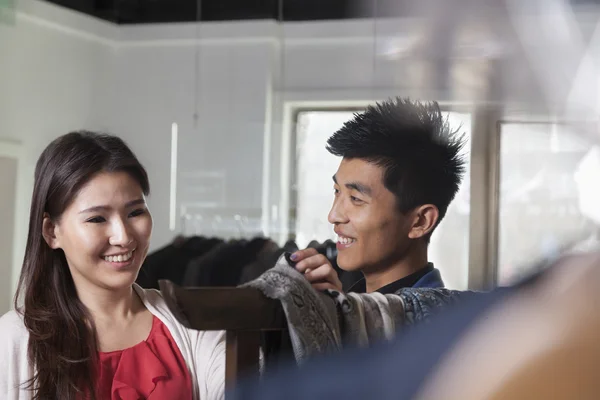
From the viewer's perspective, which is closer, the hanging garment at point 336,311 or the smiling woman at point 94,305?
the hanging garment at point 336,311

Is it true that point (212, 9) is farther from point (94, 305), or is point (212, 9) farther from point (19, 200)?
point (94, 305)

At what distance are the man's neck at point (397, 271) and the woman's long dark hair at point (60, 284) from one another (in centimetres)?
37

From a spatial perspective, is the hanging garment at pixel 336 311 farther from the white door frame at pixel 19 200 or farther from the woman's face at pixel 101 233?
the white door frame at pixel 19 200

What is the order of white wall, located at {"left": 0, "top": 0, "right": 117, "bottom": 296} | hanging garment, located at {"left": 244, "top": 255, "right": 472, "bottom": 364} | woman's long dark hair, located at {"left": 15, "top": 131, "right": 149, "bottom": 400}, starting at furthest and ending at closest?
white wall, located at {"left": 0, "top": 0, "right": 117, "bottom": 296}
woman's long dark hair, located at {"left": 15, "top": 131, "right": 149, "bottom": 400}
hanging garment, located at {"left": 244, "top": 255, "right": 472, "bottom": 364}

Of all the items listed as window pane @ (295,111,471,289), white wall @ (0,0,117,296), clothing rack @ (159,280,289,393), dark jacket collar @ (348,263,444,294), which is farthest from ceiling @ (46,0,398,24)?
clothing rack @ (159,280,289,393)

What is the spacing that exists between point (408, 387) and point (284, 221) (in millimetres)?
1178

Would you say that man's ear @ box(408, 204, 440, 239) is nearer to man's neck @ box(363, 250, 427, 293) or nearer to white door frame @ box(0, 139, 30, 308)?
man's neck @ box(363, 250, 427, 293)

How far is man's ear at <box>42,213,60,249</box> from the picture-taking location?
3.55 feet

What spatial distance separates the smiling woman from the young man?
22 cm

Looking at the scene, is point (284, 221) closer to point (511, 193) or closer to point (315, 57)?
point (315, 57)

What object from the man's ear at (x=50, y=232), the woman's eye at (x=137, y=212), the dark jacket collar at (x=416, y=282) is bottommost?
the dark jacket collar at (x=416, y=282)

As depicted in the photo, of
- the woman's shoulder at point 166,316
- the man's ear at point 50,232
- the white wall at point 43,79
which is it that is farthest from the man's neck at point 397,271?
the white wall at point 43,79

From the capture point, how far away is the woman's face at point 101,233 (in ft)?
3.48

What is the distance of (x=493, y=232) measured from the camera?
1115 mm
